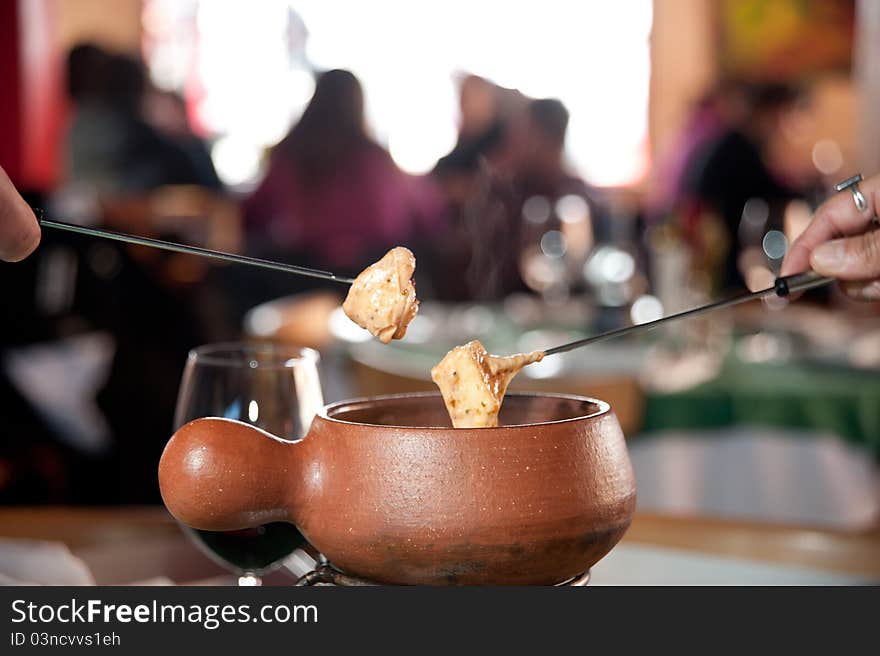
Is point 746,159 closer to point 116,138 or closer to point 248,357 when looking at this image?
point 116,138

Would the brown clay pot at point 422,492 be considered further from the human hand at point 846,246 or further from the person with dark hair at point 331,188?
the person with dark hair at point 331,188

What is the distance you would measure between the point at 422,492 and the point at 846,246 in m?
0.45

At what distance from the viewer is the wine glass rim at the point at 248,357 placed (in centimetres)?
87

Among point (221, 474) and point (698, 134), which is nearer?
point (221, 474)

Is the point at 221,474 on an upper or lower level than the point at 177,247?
lower

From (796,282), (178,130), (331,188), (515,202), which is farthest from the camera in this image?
(178,130)

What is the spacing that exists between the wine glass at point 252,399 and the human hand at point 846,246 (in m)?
0.42

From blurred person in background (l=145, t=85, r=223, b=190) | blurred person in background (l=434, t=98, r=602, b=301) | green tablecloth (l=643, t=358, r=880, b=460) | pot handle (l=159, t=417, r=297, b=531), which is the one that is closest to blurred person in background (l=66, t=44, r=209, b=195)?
blurred person in background (l=145, t=85, r=223, b=190)

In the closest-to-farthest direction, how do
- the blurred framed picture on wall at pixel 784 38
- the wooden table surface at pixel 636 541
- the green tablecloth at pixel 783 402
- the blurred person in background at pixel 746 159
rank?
the wooden table surface at pixel 636 541 → the green tablecloth at pixel 783 402 → the blurred person in background at pixel 746 159 → the blurred framed picture on wall at pixel 784 38

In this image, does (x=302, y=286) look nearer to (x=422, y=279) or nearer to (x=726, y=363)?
(x=422, y=279)

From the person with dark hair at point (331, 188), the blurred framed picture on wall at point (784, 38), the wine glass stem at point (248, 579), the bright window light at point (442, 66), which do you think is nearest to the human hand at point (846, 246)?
the wine glass stem at point (248, 579)

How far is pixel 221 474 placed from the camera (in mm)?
657

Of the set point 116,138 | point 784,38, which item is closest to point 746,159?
point 116,138

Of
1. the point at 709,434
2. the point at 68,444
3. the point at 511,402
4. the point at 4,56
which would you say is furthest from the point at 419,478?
the point at 4,56
